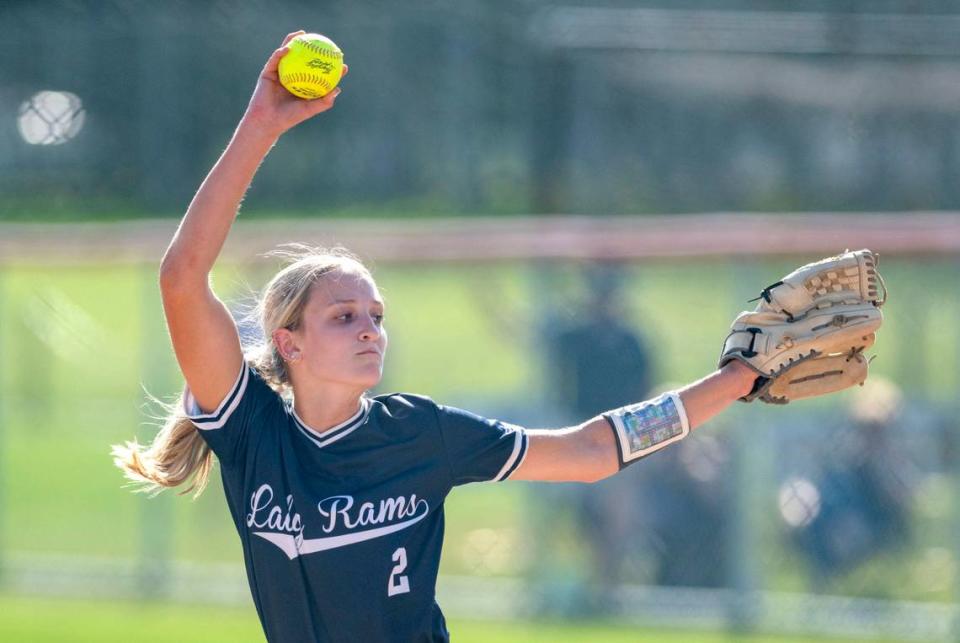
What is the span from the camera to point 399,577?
2875 mm

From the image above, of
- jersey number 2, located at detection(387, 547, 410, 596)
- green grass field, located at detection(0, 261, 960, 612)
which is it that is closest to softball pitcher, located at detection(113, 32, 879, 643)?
jersey number 2, located at detection(387, 547, 410, 596)

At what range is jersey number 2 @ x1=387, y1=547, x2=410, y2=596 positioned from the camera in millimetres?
2861

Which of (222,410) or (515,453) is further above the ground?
(222,410)

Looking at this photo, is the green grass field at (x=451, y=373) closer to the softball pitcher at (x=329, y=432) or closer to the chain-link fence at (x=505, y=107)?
the chain-link fence at (x=505, y=107)

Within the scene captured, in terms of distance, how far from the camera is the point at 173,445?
3115 millimetres

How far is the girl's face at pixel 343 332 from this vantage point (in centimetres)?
296

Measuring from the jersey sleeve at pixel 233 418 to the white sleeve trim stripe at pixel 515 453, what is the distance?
49 cm

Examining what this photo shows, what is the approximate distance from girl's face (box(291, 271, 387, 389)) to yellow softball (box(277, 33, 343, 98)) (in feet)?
1.27

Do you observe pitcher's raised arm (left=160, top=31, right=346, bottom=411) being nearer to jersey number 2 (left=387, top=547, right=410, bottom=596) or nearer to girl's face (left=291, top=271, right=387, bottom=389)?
girl's face (left=291, top=271, right=387, bottom=389)

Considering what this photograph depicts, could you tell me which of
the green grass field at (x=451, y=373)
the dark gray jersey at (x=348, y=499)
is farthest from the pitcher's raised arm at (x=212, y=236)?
the green grass field at (x=451, y=373)

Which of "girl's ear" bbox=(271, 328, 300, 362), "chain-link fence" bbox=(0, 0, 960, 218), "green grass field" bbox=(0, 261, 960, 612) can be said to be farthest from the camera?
"chain-link fence" bbox=(0, 0, 960, 218)

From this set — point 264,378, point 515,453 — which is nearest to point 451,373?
point 264,378

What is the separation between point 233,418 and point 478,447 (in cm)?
49

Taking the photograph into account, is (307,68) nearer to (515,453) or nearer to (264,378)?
(264,378)
